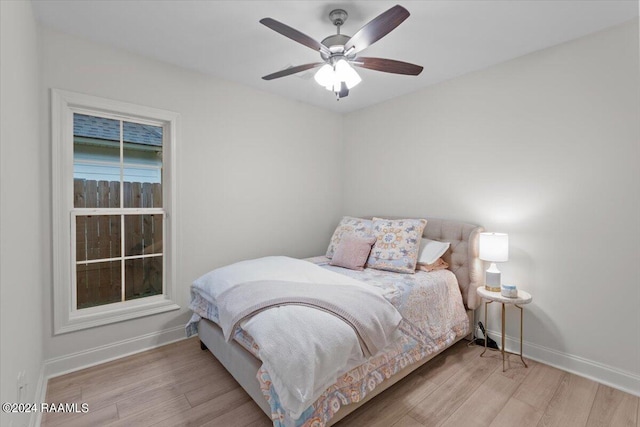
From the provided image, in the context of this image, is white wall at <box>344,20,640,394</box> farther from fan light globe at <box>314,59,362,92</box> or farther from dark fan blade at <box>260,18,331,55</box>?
dark fan blade at <box>260,18,331,55</box>

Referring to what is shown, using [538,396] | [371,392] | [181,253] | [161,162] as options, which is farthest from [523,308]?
[161,162]

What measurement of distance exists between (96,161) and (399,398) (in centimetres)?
304

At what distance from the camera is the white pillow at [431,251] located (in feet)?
9.02

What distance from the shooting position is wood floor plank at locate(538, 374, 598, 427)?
174cm

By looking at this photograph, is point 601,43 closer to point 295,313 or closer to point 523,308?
point 523,308

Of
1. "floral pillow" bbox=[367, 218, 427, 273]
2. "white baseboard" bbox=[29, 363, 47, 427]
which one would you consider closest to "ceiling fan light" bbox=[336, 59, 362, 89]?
"floral pillow" bbox=[367, 218, 427, 273]

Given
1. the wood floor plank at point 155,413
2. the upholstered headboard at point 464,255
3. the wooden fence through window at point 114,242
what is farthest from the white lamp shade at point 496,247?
the wooden fence through window at point 114,242

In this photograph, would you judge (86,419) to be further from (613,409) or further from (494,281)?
(613,409)

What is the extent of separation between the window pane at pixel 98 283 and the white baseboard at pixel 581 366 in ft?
11.7

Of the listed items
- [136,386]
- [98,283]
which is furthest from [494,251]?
[98,283]

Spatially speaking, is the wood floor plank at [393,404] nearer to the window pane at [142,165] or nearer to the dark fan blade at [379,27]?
the dark fan blade at [379,27]

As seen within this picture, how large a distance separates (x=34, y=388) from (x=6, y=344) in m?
1.02

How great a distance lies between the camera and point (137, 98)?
2516 mm

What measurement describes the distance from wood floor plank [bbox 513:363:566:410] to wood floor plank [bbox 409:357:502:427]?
0.22m
